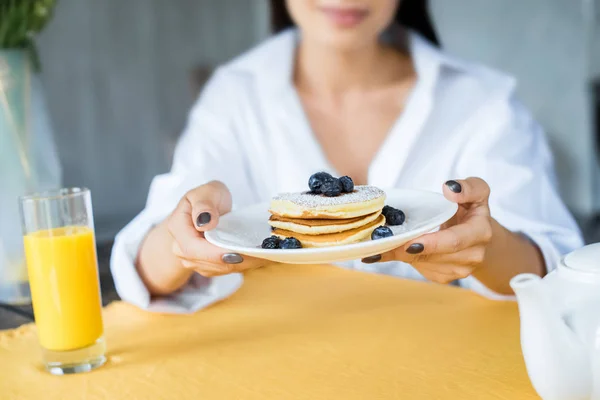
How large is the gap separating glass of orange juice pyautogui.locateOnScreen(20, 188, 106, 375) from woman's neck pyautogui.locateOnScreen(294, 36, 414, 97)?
2.89 feet

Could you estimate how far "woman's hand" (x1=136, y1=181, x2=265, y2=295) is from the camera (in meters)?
0.75

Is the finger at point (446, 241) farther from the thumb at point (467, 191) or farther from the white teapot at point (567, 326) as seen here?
the white teapot at point (567, 326)

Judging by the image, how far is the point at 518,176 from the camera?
3.81ft

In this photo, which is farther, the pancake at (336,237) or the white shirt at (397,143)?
the white shirt at (397,143)

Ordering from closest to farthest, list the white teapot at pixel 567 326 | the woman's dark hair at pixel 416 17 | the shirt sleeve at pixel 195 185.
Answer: the white teapot at pixel 567 326 < the shirt sleeve at pixel 195 185 < the woman's dark hair at pixel 416 17

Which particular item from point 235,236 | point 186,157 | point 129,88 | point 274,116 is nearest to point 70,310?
point 235,236

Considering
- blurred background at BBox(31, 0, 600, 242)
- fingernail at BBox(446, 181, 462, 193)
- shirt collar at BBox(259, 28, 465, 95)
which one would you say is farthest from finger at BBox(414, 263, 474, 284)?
blurred background at BBox(31, 0, 600, 242)

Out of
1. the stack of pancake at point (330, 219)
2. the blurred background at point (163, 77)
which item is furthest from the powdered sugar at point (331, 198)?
the blurred background at point (163, 77)

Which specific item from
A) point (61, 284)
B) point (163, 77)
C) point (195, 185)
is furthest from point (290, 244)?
point (163, 77)

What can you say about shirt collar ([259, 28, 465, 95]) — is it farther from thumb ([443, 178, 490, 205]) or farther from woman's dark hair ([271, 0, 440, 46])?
thumb ([443, 178, 490, 205])

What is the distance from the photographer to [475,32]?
329 cm

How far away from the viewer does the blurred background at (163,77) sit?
9.90ft

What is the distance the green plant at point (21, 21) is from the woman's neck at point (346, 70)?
0.62 meters

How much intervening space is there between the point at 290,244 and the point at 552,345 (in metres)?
0.31
